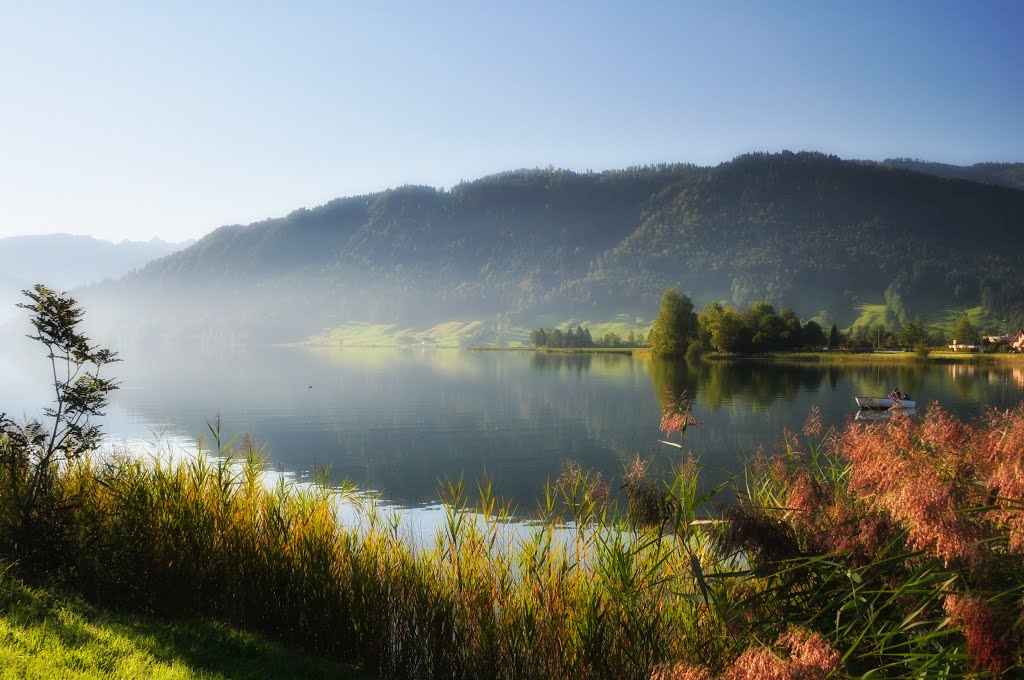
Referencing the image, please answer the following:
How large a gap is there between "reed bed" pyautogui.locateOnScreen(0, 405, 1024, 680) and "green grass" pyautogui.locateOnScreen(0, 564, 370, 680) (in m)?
0.88

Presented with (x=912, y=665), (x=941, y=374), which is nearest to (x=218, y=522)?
(x=912, y=665)

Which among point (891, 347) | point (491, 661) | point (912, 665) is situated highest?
point (912, 665)

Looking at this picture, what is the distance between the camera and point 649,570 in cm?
670

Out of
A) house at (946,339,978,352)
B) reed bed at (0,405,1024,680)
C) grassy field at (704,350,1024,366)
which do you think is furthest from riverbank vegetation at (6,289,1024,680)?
house at (946,339,978,352)

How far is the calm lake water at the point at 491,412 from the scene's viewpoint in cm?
3088

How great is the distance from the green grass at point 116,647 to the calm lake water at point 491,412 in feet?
27.6

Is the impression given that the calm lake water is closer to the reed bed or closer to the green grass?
the reed bed

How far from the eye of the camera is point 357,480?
28.2 meters

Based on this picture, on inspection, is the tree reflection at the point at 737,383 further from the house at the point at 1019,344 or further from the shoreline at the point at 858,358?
the house at the point at 1019,344

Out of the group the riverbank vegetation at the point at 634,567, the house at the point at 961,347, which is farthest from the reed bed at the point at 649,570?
the house at the point at 961,347

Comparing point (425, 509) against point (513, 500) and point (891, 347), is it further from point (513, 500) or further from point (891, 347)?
point (891, 347)

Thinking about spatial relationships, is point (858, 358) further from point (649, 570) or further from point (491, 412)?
point (649, 570)

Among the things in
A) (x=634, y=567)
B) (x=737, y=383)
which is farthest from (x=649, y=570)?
(x=737, y=383)

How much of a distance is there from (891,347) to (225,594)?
155441 millimetres
